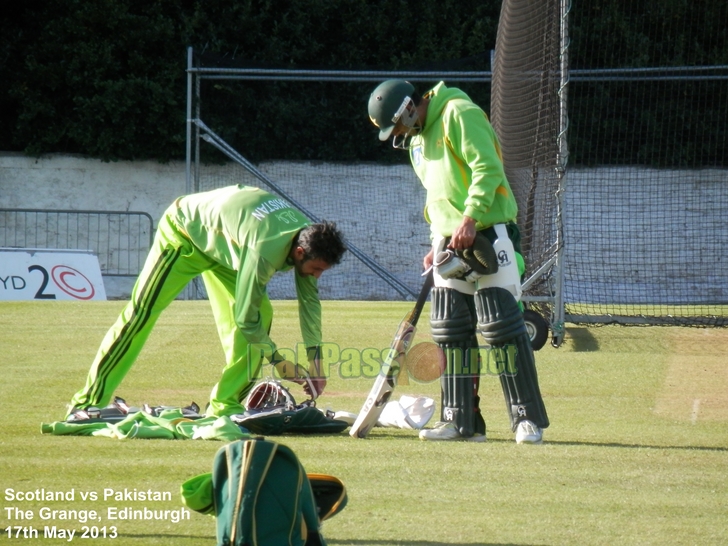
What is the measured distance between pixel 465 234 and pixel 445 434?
1160 millimetres

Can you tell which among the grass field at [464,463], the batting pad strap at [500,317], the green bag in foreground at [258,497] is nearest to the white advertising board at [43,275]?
the grass field at [464,463]

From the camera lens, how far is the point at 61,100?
22078 millimetres

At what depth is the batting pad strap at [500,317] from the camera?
223 inches

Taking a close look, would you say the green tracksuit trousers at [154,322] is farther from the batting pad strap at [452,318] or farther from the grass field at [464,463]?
the batting pad strap at [452,318]

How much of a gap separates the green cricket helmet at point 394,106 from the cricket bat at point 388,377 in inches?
34.4

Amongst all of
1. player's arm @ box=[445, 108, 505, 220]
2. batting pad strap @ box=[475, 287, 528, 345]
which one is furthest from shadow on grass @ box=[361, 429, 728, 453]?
player's arm @ box=[445, 108, 505, 220]

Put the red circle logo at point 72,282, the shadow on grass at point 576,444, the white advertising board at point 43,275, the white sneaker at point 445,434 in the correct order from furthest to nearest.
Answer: the red circle logo at point 72,282
the white advertising board at point 43,275
the white sneaker at point 445,434
the shadow on grass at point 576,444

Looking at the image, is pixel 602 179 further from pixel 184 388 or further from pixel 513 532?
pixel 513 532

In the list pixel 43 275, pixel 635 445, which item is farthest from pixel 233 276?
pixel 43 275

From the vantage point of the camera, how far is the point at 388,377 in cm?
611

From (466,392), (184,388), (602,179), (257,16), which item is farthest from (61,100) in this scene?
(466,392)

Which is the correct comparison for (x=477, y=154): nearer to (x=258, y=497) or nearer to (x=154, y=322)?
(x=154, y=322)

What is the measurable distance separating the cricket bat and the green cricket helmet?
87 centimetres

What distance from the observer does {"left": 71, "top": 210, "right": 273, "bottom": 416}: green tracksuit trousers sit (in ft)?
20.5
